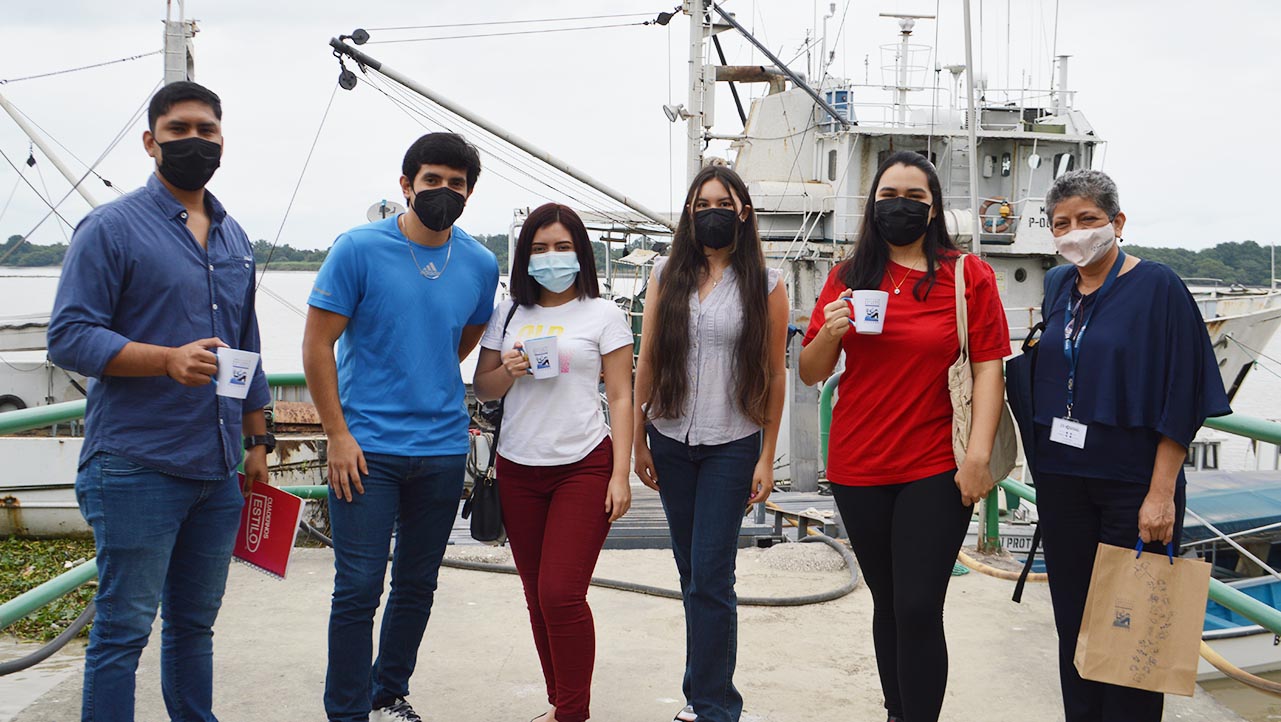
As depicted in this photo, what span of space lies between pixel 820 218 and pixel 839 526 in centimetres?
1619

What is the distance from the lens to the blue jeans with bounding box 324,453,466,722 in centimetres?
327

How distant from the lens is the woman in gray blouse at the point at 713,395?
335 centimetres

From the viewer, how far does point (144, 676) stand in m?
3.92

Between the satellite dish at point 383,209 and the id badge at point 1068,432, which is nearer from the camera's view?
the id badge at point 1068,432

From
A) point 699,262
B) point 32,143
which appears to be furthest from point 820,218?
point 699,262

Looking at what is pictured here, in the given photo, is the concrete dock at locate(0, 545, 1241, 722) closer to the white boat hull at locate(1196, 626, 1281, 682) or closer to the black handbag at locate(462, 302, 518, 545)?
the black handbag at locate(462, 302, 518, 545)

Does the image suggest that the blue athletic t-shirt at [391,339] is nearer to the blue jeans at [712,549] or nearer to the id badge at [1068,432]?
the blue jeans at [712,549]

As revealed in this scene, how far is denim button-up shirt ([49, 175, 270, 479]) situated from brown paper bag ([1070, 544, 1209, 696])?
A: 2.50 meters

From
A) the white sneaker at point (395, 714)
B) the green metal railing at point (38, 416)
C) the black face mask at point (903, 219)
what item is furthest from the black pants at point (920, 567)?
the green metal railing at point (38, 416)

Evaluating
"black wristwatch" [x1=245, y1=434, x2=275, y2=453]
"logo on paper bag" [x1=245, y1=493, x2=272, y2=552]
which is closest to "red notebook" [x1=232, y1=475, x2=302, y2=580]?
"logo on paper bag" [x1=245, y1=493, x2=272, y2=552]

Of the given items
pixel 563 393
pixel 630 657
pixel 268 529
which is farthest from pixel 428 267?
pixel 630 657

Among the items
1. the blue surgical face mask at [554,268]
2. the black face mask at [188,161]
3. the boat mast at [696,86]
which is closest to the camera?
the black face mask at [188,161]

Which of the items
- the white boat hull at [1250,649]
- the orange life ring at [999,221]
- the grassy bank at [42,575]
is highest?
the orange life ring at [999,221]

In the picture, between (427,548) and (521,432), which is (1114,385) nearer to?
(521,432)
